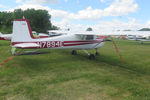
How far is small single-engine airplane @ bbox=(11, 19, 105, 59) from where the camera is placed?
6621mm

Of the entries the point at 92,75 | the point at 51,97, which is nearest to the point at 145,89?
the point at 92,75

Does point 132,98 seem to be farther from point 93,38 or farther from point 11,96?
point 93,38

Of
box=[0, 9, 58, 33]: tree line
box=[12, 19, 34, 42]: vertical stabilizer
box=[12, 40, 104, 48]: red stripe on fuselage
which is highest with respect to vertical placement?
box=[0, 9, 58, 33]: tree line

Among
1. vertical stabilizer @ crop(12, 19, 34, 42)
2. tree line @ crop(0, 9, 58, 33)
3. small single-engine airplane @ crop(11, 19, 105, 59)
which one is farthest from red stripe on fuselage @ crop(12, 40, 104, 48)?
tree line @ crop(0, 9, 58, 33)

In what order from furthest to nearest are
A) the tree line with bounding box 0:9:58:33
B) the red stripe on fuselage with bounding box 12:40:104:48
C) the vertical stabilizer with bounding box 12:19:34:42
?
the tree line with bounding box 0:9:58:33 < the red stripe on fuselage with bounding box 12:40:104:48 < the vertical stabilizer with bounding box 12:19:34:42

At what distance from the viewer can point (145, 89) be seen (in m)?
3.99

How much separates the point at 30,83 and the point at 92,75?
7.63ft

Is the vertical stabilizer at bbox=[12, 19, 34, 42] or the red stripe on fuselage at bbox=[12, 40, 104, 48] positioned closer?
the vertical stabilizer at bbox=[12, 19, 34, 42]

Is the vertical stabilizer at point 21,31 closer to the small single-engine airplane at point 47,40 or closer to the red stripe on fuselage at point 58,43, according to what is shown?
the small single-engine airplane at point 47,40

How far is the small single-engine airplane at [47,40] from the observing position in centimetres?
662

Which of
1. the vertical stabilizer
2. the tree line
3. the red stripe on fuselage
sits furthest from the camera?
the tree line

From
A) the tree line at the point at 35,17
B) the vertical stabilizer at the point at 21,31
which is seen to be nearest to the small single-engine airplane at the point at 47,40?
the vertical stabilizer at the point at 21,31

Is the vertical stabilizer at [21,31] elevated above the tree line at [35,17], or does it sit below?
below

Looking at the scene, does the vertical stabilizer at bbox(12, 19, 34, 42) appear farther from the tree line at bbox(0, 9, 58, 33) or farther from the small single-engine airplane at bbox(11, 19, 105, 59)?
the tree line at bbox(0, 9, 58, 33)
